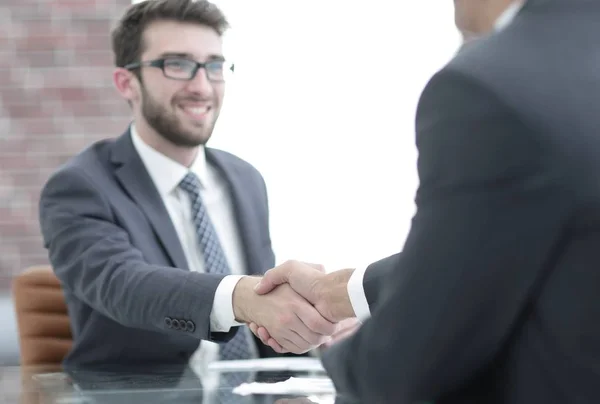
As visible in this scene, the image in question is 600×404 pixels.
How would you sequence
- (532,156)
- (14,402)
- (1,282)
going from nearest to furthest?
1. (532,156)
2. (14,402)
3. (1,282)

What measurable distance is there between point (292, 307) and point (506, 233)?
1.12 m

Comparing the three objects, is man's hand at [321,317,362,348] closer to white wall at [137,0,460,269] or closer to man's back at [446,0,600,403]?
man's back at [446,0,600,403]

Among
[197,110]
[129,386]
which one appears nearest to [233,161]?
[197,110]

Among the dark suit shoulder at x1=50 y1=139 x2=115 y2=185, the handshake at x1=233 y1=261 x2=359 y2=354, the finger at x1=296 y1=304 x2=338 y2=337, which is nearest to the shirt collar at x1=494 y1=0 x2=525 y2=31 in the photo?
the handshake at x1=233 y1=261 x2=359 y2=354

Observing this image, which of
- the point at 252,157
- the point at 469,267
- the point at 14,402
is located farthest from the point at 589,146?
the point at 252,157

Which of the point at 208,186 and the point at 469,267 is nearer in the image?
the point at 469,267

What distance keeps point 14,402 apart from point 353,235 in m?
2.24

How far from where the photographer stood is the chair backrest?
243 centimetres

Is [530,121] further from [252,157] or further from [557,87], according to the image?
[252,157]

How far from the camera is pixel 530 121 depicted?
3.19 ft

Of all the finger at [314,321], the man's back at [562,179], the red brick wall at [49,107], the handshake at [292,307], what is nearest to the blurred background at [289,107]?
the red brick wall at [49,107]

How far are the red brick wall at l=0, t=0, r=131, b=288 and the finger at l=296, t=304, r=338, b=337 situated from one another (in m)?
1.77

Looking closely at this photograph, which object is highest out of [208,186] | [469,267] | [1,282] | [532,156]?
[532,156]

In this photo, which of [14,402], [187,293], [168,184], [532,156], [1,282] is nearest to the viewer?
[532,156]
